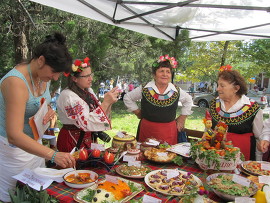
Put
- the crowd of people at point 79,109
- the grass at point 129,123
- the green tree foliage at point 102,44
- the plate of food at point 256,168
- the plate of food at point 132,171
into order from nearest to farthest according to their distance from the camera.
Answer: the crowd of people at point 79,109
the plate of food at point 132,171
the plate of food at point 256,168
the green tree foliage at point 102,44
the grass at point 129,123

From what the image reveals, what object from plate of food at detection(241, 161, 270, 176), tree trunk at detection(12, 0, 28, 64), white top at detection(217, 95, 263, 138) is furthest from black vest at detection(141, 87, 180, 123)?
tree trunk at detection(12, 0, 28, 64)

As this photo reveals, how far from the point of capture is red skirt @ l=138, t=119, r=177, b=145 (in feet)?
9.89

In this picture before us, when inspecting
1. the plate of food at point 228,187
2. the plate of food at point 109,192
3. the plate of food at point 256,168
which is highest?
the plate of food at point 228,187

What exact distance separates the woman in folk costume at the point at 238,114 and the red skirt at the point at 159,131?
2.15 feet

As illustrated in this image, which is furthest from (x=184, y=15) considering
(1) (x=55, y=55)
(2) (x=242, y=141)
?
(1) (x=55, y=55)

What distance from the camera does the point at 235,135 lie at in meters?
2.47

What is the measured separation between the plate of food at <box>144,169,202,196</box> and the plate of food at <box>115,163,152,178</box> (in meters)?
0.06

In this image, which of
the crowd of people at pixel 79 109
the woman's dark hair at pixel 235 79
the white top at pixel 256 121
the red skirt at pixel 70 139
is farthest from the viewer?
the woman's dark hair at pixel 235 79

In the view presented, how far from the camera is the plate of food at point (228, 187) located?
1.41 meters

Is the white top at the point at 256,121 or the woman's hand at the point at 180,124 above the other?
the white top at the point at 256,121

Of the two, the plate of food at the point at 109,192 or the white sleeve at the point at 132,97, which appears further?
the white sleeve at the point at 132,97

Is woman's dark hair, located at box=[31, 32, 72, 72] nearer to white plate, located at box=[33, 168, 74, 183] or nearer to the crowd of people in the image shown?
the crowd of people

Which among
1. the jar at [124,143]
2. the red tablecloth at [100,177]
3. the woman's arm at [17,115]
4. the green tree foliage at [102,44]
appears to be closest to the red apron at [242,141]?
the red tablecloth at [100,177]

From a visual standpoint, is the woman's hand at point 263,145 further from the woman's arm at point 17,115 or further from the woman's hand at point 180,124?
the woman's arm at point 17,115
